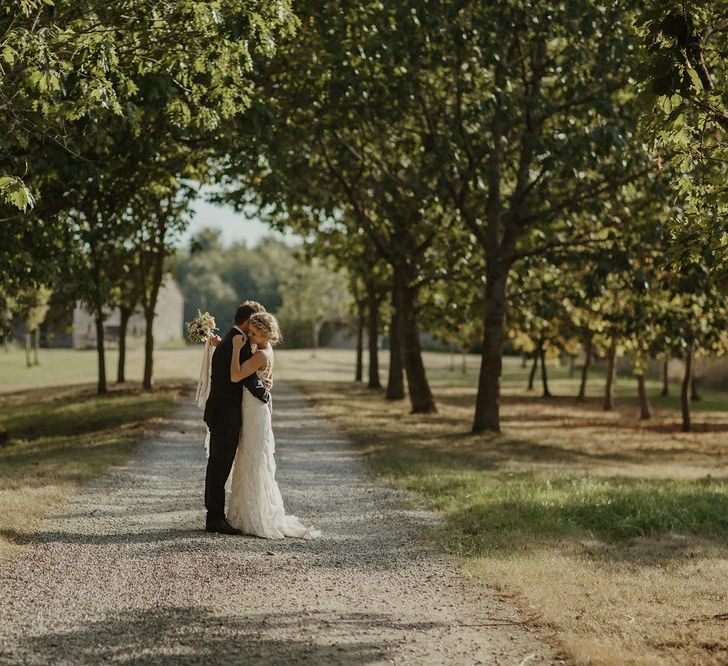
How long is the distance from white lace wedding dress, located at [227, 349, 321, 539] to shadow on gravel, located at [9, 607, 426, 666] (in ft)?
8.36

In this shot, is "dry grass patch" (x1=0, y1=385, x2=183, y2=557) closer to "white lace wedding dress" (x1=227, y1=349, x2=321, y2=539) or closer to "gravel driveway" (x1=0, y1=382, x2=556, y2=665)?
"gravel driveway" (x1=0, y1=382, x2=556, y2=665)

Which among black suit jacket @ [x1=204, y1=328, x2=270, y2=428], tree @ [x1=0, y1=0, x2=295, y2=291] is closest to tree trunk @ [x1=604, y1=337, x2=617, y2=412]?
tree @ [x1=0, y1=0, x2=295, y2=291]

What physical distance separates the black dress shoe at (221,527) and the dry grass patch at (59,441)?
1706mm

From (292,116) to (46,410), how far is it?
14.1 meters

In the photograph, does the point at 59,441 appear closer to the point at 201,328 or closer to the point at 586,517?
the point at 201,328

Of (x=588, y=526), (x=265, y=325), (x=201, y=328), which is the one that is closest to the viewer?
(x=265, y=325)

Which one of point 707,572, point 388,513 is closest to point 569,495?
point 388,513

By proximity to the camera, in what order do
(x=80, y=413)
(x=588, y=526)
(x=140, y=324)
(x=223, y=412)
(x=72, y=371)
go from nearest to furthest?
(x=223, y=412)
(x=588, y=526)
(x=80, y=413)
(x=72, y=371)
(x=140, y=324)

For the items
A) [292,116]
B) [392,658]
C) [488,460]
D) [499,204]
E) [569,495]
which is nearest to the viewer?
[392,658]

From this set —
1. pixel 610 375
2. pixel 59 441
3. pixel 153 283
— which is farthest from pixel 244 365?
pixel 610 375

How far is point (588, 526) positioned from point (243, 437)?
3.84 m

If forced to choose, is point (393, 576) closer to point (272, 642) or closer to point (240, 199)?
point (272, 642)

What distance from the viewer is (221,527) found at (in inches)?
347

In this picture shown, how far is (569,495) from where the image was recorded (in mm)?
11273
